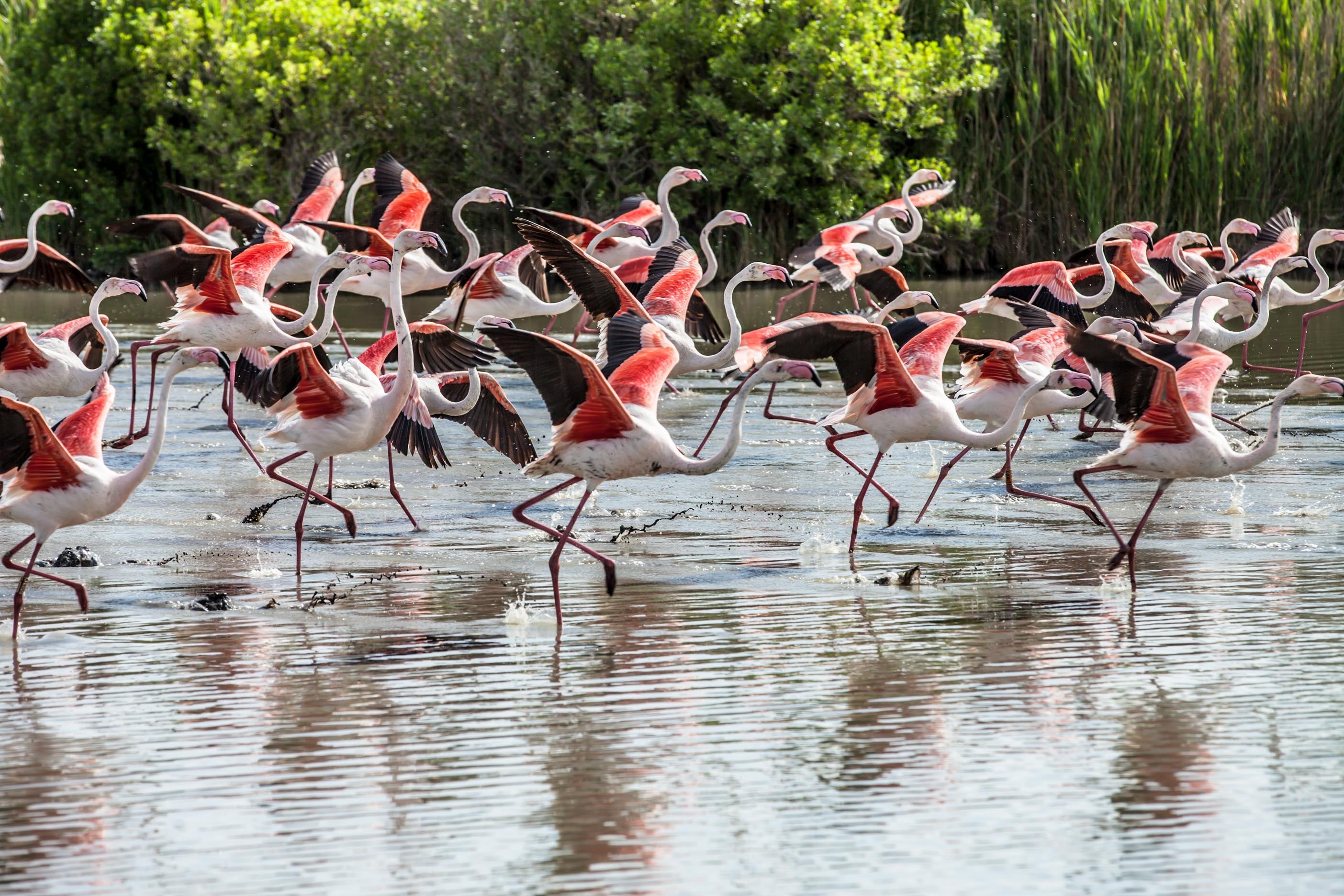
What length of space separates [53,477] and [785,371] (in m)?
3.09

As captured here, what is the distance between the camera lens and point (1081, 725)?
5.16 m

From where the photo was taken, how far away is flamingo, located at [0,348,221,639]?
6621mm

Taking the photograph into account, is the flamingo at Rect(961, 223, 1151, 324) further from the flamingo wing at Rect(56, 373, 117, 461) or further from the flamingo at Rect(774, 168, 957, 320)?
the flamingo wing at Rect(56, 373, 117, 461)

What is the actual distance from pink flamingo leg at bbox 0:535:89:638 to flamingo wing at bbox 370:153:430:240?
545 centimetres

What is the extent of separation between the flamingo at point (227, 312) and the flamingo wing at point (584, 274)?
119cm

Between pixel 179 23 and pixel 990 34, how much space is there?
10673 millimetres

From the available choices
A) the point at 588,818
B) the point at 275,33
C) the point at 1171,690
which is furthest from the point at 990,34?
the point at 588,818

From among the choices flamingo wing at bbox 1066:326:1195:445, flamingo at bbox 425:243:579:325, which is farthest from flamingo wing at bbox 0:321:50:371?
flamingo wing at bbox 1066:326:1195:445

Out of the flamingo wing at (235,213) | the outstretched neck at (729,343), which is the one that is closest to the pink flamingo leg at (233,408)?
the flamingo wing at (235,213)

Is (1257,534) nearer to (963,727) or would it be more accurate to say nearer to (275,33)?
(963,727)

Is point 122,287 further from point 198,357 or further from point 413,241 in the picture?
point 413,241

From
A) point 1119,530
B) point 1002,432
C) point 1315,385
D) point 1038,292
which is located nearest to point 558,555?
point 1002,432

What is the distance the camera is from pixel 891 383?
8.30 metres

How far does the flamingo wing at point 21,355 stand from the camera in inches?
382
